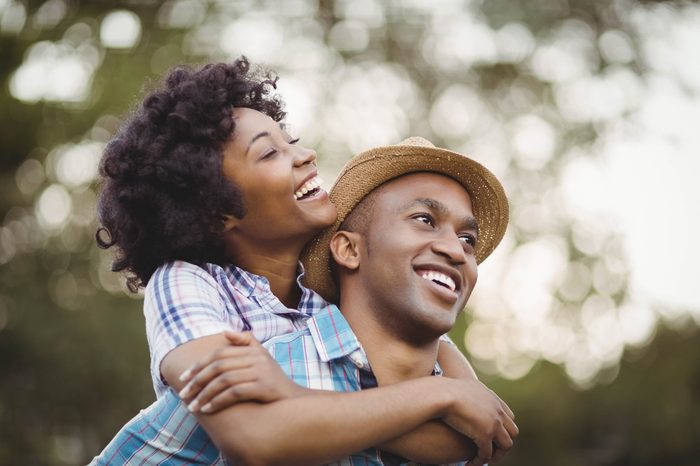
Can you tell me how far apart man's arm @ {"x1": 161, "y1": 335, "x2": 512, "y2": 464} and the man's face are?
40 centimetres

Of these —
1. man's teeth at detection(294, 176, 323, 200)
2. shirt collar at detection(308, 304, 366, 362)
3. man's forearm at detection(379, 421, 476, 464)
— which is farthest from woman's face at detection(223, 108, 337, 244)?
man's forearm at detection(379, 421, 476, 464)

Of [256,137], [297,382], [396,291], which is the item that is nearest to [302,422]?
[297,382]

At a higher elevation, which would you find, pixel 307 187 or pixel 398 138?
pixel 398 138

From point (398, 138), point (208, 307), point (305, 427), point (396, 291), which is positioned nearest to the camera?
point (305, 427)

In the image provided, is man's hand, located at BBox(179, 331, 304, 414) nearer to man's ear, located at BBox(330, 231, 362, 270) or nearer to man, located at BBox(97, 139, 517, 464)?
man, located at BBox(97, 139, 517, 464)

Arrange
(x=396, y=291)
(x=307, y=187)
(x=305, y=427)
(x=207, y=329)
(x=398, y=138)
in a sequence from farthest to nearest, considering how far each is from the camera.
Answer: (x=398, y=138), (x=307, y=187), (x=396, y=291), (x=207, y=329), (x=305, y=427)

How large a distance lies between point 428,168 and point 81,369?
36.8ft

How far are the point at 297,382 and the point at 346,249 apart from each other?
2.19 ft

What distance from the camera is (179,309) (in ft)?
8.66

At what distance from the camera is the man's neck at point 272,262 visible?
325 centimetres

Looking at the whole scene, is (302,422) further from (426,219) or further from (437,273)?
(426,219)

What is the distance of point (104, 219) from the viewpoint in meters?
3.30

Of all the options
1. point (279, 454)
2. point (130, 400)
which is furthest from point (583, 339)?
point (279, 454)

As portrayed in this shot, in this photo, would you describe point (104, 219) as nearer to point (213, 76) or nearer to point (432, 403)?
point (213, 76)
